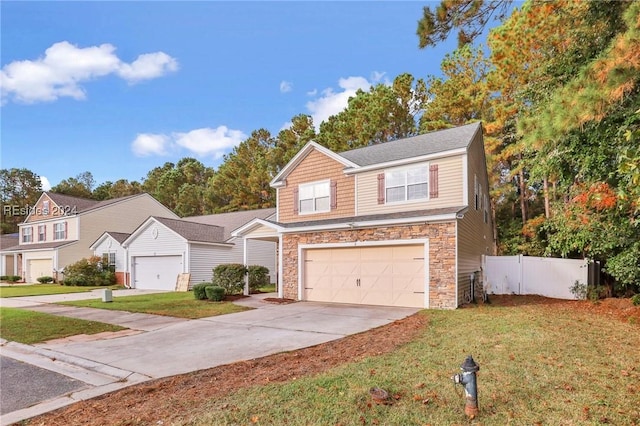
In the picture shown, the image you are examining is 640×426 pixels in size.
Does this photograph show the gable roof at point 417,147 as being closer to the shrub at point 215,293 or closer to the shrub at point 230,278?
the shrub at point 230,278

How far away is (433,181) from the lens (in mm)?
13383

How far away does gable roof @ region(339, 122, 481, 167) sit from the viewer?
45.3 feet

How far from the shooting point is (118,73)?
16.4m

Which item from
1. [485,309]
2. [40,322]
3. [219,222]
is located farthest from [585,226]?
[219,222]

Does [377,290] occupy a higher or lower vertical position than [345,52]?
lower

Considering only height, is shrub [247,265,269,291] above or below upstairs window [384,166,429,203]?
below

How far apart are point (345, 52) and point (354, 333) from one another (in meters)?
13.7

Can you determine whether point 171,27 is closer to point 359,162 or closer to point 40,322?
point 359,162

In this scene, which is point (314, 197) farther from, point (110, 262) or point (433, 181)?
point (110, 262)

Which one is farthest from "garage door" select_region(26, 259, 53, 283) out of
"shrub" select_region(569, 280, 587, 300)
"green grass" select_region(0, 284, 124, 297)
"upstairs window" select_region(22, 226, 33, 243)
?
"shrub" select_region(569, 280, 587, 300)

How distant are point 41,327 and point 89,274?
56.7 ft

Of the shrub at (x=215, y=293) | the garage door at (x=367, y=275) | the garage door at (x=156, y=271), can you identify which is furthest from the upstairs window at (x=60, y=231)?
the garage door at (x=367, y=275)

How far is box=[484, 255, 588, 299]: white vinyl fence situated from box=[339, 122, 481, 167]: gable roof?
5431mm

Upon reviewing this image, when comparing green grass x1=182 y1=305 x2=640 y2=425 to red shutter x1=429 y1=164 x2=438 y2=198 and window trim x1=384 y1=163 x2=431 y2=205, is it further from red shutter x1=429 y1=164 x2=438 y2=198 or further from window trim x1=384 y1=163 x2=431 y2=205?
window trim x1=384 y1=163 x2=431 y2=205
